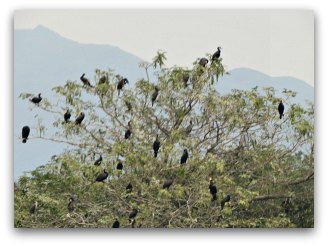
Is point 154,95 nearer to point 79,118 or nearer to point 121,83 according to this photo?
point 121,83

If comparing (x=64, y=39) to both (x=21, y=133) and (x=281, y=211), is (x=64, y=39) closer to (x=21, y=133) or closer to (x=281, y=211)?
(x=21, y=133)

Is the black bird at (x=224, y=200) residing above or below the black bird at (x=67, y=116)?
below

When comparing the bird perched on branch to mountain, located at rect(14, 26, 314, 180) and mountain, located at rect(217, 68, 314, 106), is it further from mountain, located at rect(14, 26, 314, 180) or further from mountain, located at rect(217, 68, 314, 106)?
mountain, located at rect(217, 68, 314, 106)

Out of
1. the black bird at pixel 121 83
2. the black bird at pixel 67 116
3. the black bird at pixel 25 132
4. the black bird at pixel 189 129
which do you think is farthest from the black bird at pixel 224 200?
the black bird at pixel 25 132

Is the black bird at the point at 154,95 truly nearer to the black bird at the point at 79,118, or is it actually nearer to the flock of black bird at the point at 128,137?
the flock of black bird at the point at 128,137

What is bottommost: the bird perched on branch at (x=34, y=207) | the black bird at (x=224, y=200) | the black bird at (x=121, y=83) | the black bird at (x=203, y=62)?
the bird perched on branch at (x=34, y=207)

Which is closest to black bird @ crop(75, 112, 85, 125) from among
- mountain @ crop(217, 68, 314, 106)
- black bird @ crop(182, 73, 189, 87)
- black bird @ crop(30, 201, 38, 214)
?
black bird @ crop(30, 201, 38, 214)

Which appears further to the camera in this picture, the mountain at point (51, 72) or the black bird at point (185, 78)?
the black bird at point (185, 78)
